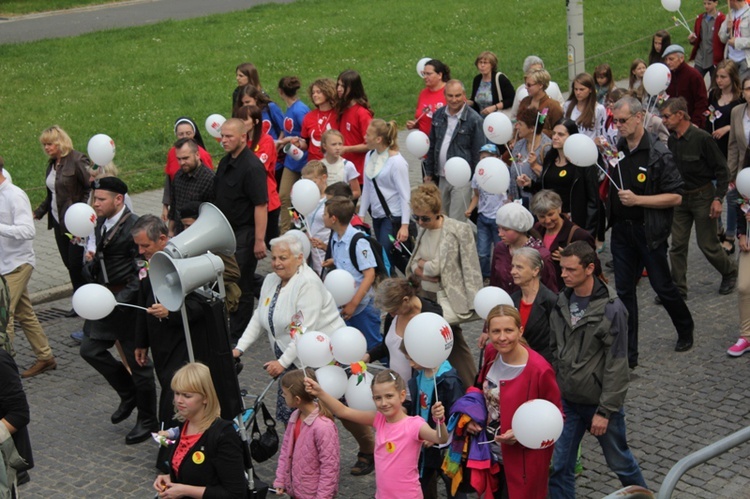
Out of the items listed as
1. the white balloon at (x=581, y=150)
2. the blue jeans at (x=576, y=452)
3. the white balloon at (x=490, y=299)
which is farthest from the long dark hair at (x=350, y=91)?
the blue jeans at (x=576, y=452)

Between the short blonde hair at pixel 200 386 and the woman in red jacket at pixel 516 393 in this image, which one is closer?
the short blonde hair at pixel 200 386

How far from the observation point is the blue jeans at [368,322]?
29.0ft

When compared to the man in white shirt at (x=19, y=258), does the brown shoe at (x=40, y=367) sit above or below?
below

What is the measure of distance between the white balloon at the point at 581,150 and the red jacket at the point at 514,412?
128 inches

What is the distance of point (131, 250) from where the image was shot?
9078mm

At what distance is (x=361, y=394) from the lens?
6984 mm

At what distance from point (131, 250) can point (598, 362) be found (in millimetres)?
4047

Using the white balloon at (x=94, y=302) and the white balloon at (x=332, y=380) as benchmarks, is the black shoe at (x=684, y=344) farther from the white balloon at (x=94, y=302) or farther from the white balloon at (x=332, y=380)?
the white balloon at (x=94, y=302)

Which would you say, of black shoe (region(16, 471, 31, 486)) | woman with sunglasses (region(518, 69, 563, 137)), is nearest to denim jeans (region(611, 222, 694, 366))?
woman with sunglasses (region(518, 69, 563, 137))

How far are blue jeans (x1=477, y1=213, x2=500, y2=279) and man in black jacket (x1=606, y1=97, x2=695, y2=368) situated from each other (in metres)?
1.76

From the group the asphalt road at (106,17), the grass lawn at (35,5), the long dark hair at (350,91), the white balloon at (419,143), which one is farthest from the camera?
the grass lawn at (35,5)

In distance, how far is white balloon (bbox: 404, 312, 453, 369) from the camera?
6.67 meters

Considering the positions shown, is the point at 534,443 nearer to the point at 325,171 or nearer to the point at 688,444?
the point at 688,444

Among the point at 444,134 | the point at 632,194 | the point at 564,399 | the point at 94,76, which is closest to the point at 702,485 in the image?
the point at 564,399
